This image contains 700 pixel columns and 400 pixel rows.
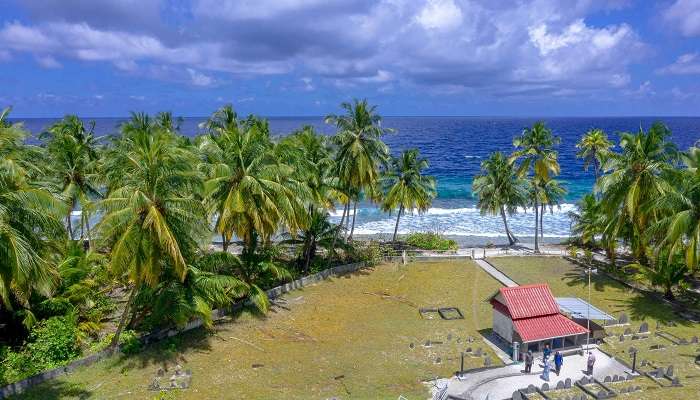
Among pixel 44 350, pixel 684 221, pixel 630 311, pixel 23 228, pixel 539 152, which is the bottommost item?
pixel 630 311

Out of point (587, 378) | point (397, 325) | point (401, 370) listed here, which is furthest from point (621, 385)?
point (397, 325)

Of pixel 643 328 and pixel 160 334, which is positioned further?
pixel 643 328

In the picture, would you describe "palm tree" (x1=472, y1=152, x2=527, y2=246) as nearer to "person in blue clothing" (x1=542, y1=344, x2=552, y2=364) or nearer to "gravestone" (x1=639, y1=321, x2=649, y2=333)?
"gravestone" (x1=639, y1=321, x2=649, y2=333)

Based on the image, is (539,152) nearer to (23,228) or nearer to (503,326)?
(503,326)

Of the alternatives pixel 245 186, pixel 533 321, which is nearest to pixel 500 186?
pixel 533 321

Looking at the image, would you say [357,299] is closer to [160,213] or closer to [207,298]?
[207,298]

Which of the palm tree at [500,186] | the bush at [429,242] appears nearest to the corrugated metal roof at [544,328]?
the bush at [429,242]
